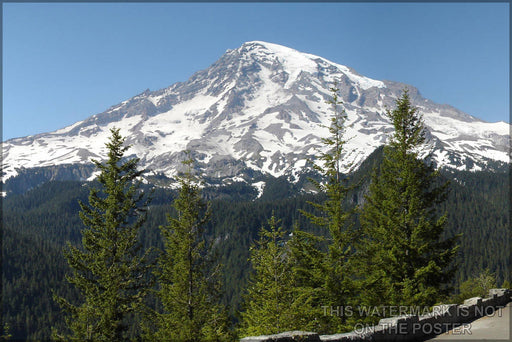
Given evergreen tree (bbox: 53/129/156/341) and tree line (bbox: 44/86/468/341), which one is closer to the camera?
tree line (bbox: 44/86/468/341)

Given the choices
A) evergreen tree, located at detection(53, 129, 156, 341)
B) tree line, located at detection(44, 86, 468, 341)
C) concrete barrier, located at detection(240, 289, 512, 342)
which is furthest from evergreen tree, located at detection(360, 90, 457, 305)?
evergreen tree, located at detection(53, 129, 156, 341)

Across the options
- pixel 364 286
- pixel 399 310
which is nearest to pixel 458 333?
pixel 399 310

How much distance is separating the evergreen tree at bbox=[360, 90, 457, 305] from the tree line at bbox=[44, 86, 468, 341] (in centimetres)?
6

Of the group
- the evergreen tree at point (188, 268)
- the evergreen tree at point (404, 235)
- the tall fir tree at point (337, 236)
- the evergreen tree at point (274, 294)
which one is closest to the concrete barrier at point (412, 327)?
the evergreen tree at point (404, 235)

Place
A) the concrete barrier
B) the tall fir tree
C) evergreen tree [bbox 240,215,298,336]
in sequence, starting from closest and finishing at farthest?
the concrete barrier → evergreen tree [bbox 240,215,298,336] → the tall fir tree

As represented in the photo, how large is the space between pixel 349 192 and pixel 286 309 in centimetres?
758

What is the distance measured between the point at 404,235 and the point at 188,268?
14.2 m

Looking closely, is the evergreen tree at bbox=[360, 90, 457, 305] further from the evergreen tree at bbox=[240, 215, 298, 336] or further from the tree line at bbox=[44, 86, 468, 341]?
the evergreen tree at bbox=[240, 215, 298, 336]

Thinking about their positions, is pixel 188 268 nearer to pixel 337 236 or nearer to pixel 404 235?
pixel 337 236

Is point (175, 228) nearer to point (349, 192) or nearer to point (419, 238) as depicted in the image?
point (349, 192)

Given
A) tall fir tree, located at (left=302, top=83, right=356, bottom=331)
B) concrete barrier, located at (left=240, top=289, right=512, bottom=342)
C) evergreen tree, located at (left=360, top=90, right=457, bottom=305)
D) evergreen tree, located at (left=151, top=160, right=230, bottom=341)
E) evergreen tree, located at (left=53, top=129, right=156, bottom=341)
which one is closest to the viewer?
concrete barrier, located at (left=240, top=289, right=512, bottom=342)

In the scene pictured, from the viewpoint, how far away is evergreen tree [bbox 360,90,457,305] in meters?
22.5

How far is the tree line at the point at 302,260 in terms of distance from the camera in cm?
2258

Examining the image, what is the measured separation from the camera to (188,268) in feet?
93.2
